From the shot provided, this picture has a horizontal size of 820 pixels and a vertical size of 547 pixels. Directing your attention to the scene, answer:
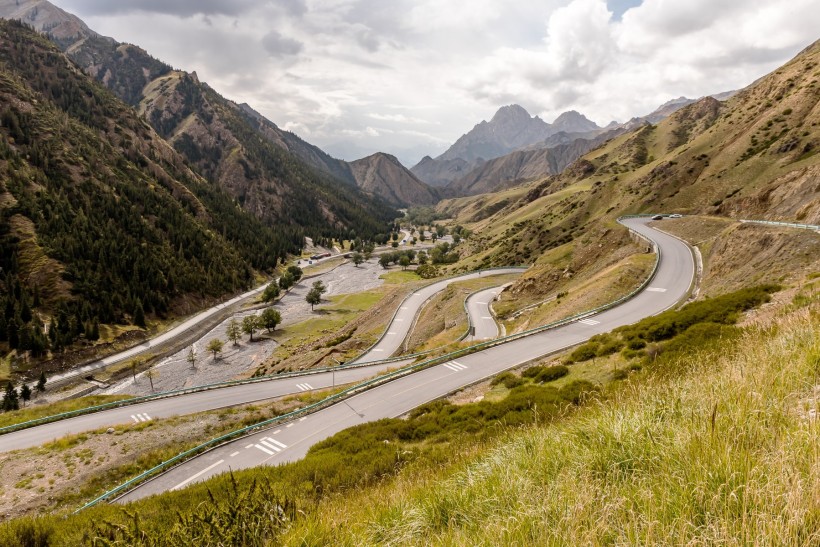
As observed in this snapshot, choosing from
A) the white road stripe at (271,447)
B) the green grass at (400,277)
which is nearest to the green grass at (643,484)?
the white road stripe at (271,447)

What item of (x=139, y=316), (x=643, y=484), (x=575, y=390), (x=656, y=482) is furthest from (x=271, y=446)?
(x=139, y=316)

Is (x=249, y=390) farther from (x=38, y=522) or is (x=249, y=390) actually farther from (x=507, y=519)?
(x=507, y=519)

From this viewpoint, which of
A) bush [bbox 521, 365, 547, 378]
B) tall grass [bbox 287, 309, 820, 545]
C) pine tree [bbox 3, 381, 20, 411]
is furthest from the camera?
pine tree [bbox 3, 381, 20, 411]

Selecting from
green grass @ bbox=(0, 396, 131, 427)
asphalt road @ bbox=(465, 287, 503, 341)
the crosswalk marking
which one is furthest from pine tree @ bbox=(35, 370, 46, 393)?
the crosswalk marking

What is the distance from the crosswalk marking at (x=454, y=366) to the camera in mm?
27836

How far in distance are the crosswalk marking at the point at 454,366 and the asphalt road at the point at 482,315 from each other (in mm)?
11139

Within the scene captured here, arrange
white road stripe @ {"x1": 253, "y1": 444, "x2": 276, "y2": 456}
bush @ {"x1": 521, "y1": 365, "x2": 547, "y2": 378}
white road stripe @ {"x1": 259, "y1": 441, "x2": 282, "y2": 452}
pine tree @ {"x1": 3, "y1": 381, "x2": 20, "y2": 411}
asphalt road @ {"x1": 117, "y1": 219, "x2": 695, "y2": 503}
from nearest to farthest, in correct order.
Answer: asphalt road @ {"x1": 117, "y1": 219, "x2": 695, "y2": 503}
white road stripe @ {"x1": 253, "y1": 444, "x2": 276, "y2": 456}
bush @ {"x1": 521, "y1": 365, "x2": 547, "y2": 378}
white road stripe @ {"x1": 259, "y1": 441, "x2": 282, "y2": 452}
pine tree @ {"x1": 3, "y1": 381, "x2": 20, "y2": 411}

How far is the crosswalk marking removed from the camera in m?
27.8

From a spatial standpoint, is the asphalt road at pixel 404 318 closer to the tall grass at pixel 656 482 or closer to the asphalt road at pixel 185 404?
the asphalt road at pixel 185 404

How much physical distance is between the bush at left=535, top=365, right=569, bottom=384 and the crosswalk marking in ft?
25.4

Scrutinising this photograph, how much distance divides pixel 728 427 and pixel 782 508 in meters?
1.82

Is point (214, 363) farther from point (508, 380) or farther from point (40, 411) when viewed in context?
point (508, 380)

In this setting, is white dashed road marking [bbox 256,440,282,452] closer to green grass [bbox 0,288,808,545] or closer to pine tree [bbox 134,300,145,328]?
green grass [bbox 0,288,808,545]

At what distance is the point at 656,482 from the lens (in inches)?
170
